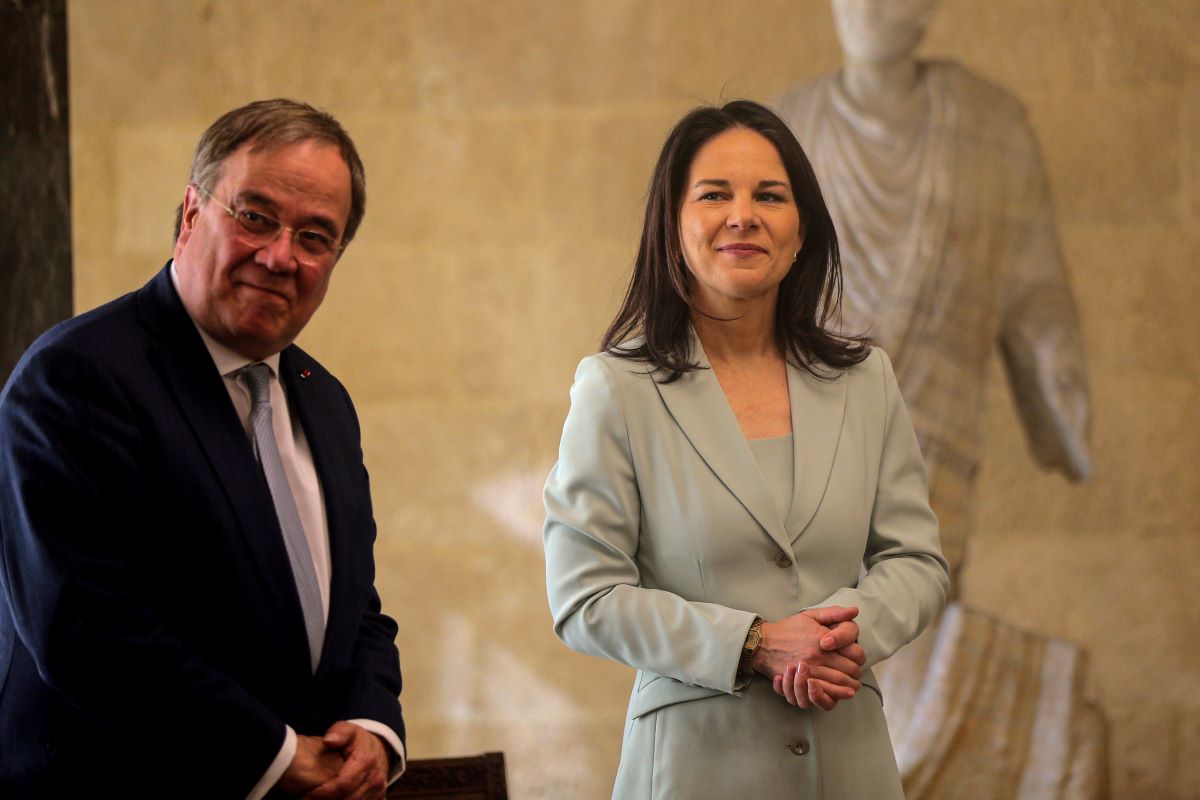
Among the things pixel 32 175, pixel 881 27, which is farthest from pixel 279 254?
pixel 881 27

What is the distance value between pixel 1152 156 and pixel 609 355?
133 inches

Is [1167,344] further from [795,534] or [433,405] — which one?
[795,534]

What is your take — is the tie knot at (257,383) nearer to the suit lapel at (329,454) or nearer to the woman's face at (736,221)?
the suit lapel at (329,454)

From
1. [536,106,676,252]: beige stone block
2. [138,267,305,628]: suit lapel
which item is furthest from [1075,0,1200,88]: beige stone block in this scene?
[138,267,305,628]: suit lapel

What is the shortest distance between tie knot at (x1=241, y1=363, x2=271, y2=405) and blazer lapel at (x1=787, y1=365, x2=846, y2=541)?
888mm

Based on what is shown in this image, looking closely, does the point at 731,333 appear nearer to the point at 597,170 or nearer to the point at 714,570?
the point at 714,570

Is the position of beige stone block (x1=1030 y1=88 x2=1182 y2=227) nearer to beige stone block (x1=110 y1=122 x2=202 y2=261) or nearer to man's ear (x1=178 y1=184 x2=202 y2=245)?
beige stone block (x1=110 y1=122 x2=202 y2=261)

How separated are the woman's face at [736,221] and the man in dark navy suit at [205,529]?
60 centimetres

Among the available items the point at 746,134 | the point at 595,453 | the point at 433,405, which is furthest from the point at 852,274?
the point at 595,453

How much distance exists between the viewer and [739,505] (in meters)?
2.09

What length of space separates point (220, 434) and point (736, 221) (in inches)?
36.6

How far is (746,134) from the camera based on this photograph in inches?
89.9

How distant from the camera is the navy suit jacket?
1.71 m

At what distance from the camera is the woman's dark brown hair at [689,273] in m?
2.27
